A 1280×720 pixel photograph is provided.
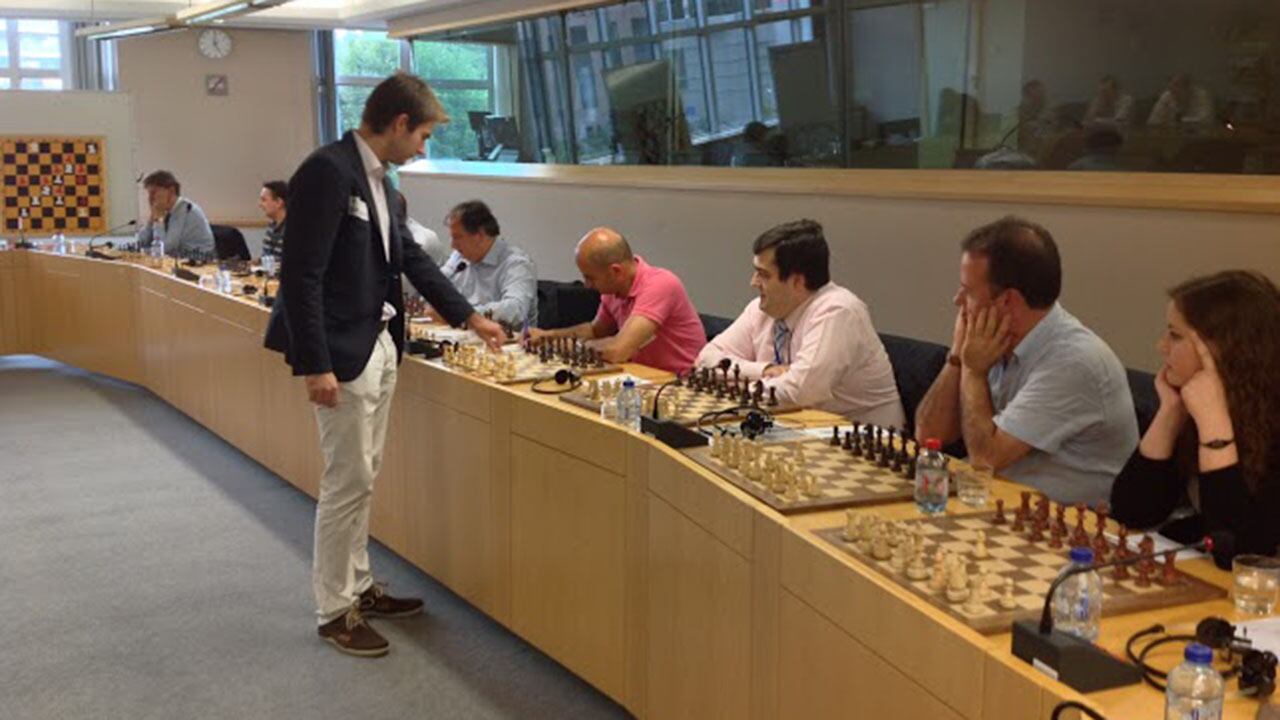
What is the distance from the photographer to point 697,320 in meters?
4.77

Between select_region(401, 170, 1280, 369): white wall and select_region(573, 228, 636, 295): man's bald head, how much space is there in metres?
1.32

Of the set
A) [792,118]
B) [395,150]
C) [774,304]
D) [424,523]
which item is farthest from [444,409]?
[792,118]

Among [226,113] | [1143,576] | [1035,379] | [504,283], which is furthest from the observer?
[226,113]

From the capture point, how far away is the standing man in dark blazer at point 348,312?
11.6 ft

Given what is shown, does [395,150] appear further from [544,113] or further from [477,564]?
[544,113]

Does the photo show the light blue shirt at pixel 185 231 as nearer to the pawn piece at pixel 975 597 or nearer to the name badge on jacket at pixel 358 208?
the name badge on jacket at pixel 358 208

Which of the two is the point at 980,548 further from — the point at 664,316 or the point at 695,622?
the point at 664,316

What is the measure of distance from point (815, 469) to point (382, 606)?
1.84 metres

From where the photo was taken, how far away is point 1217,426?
2.26 metres

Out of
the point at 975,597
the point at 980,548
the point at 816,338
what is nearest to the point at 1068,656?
the point at 975,597

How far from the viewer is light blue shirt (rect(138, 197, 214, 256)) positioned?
8656 millimetres

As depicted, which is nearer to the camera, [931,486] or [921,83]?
[931,486]

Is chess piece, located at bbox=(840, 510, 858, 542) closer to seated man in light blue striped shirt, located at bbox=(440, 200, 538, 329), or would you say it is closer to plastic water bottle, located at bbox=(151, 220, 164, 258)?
seated man in light blue striped shirt, located at bbox=(440, 200, 538, 329)


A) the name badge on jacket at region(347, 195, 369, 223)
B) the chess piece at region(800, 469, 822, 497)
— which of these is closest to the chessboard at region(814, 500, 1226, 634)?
the chess piece at region(800, 469, 822, 497)
